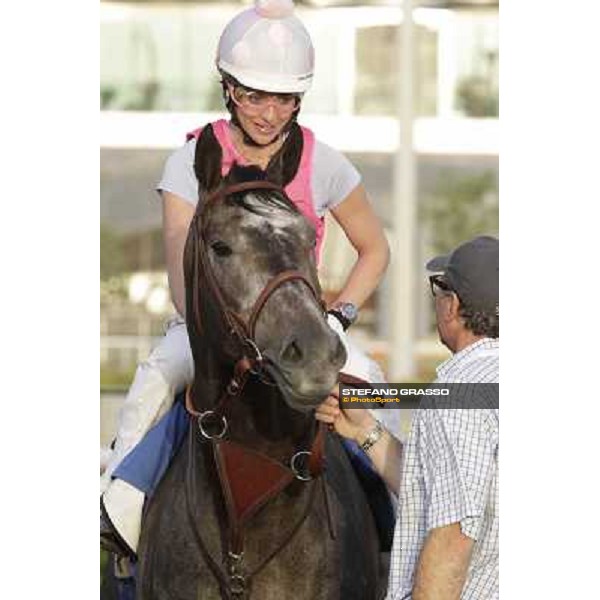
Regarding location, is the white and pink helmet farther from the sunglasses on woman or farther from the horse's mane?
the horse's mane

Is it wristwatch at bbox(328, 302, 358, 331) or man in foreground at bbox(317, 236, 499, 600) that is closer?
man in foreground at bbox(317, 236, 499, 600)

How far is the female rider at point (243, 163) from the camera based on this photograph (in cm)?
443

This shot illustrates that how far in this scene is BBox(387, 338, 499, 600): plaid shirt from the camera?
146 inches

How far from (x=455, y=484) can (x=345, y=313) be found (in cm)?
88

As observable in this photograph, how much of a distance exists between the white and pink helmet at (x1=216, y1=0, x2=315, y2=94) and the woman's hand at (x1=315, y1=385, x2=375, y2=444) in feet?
2.95

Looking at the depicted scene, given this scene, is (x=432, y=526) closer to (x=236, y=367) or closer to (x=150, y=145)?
(x=236, y=367)

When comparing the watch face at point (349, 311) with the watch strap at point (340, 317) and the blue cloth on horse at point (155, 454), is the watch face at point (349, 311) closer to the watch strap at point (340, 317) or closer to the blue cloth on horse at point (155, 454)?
the watch strap at point (340, 317)

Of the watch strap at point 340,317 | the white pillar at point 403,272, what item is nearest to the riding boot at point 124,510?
the watch strap at point 340,317

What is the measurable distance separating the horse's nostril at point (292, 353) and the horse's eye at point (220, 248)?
1.14 ft

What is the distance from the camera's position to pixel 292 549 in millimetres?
4152

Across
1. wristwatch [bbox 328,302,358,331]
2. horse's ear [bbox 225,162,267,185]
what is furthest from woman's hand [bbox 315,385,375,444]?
horse's ear [bbox 225,162,267,185]
